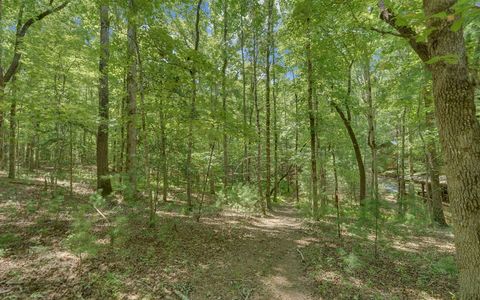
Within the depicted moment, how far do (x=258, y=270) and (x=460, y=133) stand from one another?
4.19 meters

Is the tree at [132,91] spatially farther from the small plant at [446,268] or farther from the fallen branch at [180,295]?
the small plant at [446,268]

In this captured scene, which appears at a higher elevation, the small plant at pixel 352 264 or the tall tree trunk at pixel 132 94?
the tall tree trunk at pixel 132 94

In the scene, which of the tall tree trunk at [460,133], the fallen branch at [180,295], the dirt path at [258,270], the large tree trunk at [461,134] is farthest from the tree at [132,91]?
the large tree trunk at [461,134]

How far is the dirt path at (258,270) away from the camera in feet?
14.0

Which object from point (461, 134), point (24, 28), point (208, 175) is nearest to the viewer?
point (461, 134)

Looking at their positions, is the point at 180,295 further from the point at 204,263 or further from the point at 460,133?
the point at 460,133

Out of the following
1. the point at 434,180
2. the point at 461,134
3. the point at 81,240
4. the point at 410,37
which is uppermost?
the point at 410,37

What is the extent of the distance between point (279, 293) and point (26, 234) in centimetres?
575

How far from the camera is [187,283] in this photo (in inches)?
170

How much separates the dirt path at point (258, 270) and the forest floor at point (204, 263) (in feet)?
0.07

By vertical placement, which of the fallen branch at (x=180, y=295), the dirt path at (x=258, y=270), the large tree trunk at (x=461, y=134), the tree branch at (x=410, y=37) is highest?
the tree branch at (x=410, y=37)

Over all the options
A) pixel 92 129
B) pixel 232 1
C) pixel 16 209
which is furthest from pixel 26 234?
pixel 232 1

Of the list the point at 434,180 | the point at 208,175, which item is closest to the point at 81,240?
the point at 208,175

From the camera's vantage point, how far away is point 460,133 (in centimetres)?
274
